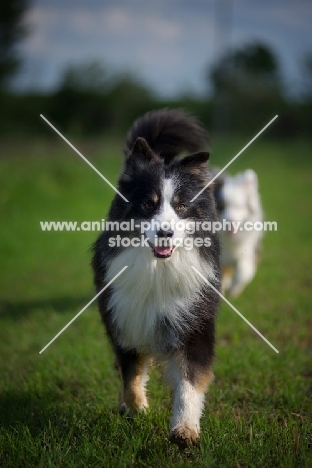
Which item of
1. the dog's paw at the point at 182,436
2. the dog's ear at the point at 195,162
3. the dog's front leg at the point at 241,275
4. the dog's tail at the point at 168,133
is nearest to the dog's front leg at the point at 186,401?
the dog's paw at the point at 182,436

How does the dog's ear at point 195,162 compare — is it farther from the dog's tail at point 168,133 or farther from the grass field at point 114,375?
the grass field at point 114,375

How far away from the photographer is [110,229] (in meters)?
3.46

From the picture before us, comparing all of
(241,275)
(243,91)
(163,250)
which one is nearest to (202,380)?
(163,250)

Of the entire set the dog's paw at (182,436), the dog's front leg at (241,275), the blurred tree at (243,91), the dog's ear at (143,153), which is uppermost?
the dog's ear at (143,153)

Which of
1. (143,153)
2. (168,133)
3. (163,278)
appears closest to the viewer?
(163,278)

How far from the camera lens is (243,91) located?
2462cm

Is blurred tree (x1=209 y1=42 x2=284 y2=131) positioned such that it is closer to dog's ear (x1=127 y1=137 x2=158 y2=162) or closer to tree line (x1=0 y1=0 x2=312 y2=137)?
tree line (x1=0 y1=0 x2=312 y2=137)

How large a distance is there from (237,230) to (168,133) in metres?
2.70

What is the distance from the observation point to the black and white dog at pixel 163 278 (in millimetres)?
3134

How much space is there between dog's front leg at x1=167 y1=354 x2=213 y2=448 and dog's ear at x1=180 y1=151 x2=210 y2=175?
4.09 ft

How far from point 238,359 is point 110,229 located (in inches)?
75.3

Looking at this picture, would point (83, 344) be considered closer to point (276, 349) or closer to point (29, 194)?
point (276, 349)

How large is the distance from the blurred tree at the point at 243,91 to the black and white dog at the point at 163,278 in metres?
21.1

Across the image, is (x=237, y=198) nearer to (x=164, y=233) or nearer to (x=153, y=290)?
(x=153, y=290)
